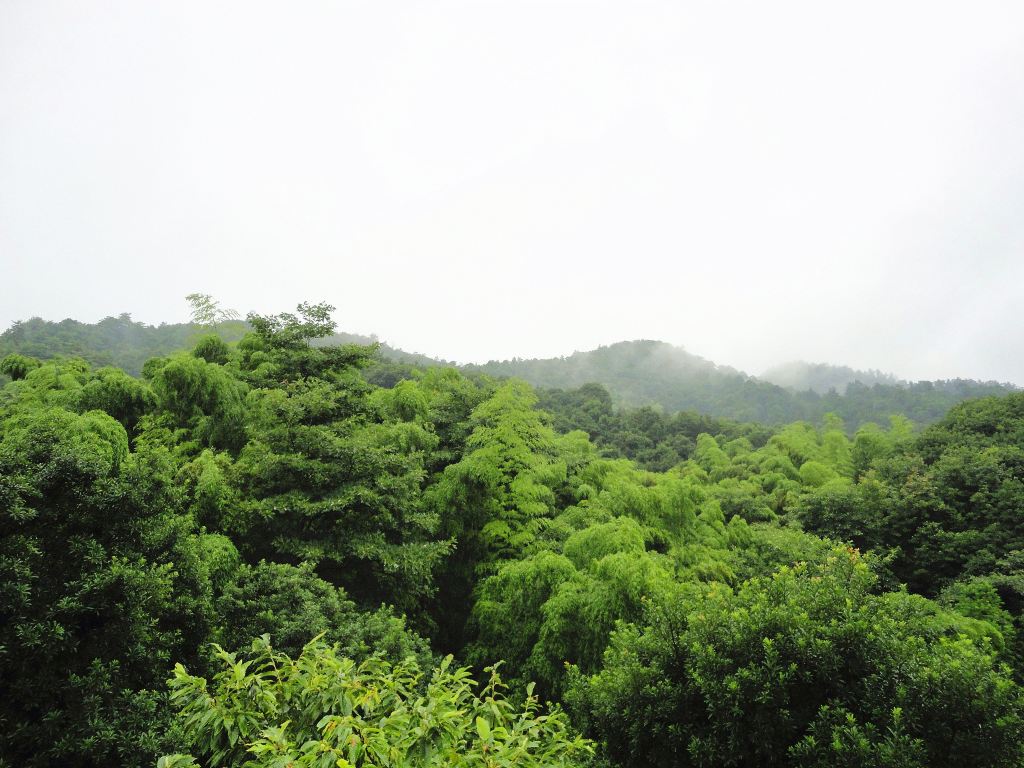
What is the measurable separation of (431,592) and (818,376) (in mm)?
154010

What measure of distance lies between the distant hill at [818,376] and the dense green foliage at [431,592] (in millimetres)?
134003

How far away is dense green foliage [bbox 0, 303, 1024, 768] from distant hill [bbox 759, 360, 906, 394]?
134m

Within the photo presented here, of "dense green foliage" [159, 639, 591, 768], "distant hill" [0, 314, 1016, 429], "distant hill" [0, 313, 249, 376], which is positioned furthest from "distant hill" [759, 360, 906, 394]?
"dense green foliage" [159, 639, 591, 768]

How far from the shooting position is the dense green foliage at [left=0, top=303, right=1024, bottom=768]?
3150 mm

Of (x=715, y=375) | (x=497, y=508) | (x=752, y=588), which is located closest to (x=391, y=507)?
(x=497, y=508)

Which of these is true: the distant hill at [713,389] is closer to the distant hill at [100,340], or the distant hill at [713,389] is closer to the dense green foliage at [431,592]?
the distant hill at [100,340]

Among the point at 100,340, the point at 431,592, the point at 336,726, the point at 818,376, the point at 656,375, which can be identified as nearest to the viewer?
the point at 336,726

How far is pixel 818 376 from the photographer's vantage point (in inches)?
5315

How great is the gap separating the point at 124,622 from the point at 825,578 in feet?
20.0

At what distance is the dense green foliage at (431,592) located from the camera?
315cm

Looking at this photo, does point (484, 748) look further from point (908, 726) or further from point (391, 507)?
point (391, 507)

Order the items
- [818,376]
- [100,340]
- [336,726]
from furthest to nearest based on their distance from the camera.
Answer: [818,376] → [100,340] → [336,726]

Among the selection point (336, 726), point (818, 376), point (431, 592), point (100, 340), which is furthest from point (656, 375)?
point (336, 726)

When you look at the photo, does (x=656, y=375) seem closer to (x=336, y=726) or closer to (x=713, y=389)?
(x=713, y=389)
